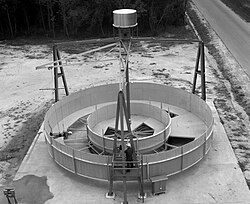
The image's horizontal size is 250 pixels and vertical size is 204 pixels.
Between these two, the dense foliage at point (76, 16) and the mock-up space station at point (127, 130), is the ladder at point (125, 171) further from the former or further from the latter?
the dense foliage at point (76, 16)

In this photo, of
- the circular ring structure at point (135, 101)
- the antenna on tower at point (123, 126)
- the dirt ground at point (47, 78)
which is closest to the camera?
the antenna on tower at point (123, 126)

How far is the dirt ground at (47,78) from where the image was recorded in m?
19.7

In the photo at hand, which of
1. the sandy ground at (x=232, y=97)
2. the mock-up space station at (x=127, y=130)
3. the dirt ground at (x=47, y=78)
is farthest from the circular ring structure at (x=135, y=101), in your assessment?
the dirt ground at (x=47, y=78)

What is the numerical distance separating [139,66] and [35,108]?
31.0 ft

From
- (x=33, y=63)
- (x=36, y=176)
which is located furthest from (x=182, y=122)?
(x=33, y=63)

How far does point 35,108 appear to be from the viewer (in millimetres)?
23188

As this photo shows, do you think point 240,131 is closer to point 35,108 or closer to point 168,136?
point 168,136

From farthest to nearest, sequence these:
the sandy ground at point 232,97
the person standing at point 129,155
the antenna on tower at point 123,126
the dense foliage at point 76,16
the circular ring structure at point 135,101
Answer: the dense foliage at point 76,16, the sandy ground at point 232,97, the circular ring structure at point 135,101, the person standing at point 129,155, the antenna on tower at point 123,126

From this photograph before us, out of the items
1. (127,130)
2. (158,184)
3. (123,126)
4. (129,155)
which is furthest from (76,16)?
(158,184)

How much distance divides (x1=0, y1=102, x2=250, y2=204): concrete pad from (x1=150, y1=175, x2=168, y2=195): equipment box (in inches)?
7.8

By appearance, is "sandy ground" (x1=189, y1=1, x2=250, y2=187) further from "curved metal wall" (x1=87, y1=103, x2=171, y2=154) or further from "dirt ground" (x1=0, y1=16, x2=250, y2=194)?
"curved metal wall" (x1=87, y1=103, x2=171, y2=154)

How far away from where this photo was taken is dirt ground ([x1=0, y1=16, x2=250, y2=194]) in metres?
19.7

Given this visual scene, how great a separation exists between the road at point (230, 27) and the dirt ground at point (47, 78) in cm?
245

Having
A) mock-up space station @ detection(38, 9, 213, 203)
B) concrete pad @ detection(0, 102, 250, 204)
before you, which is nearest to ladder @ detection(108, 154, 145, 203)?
mock-up space station @ detection(38, 9, 213, 203)
